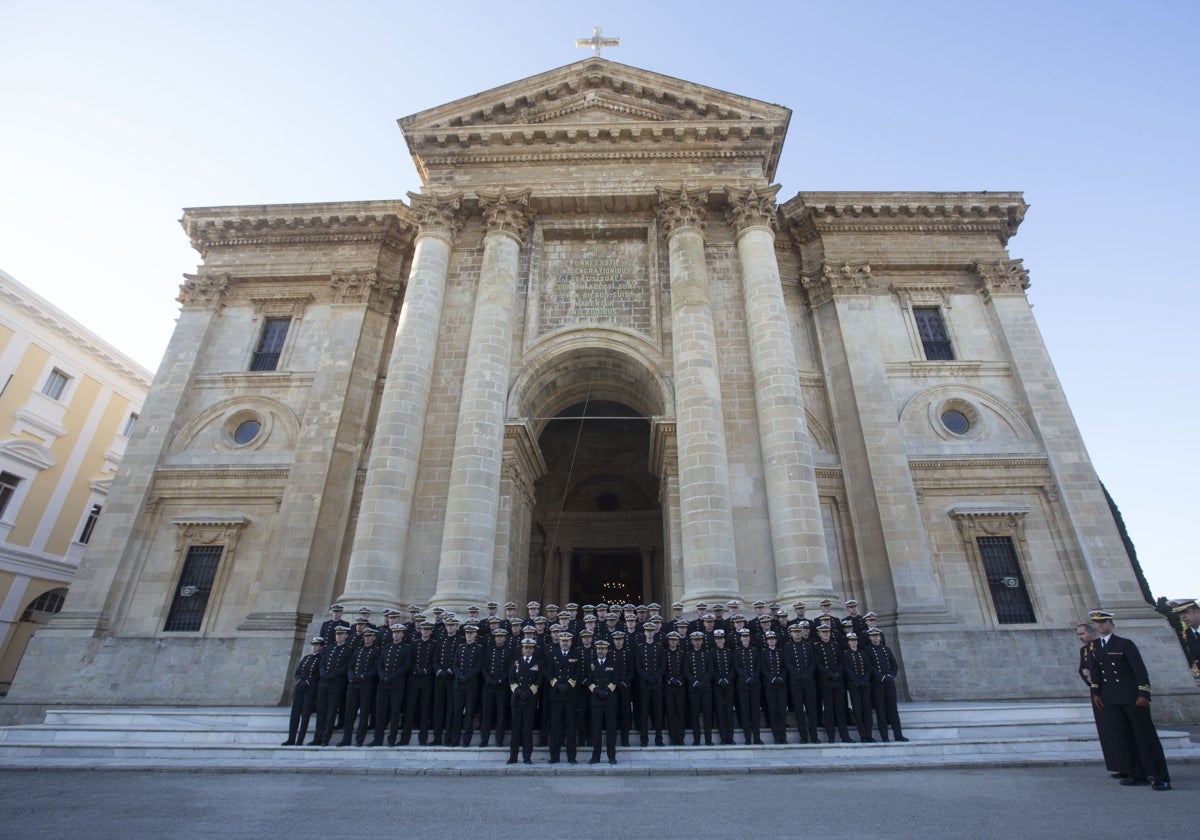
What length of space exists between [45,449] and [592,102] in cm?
2650

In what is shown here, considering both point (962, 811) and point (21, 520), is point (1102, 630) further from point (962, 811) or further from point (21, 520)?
point (21, 520)

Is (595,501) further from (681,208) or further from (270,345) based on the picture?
(270,345)

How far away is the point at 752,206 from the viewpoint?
1848cm

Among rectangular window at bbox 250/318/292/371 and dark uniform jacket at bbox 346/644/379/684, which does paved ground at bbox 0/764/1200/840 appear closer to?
dark uniform jacket at bbox 346/644/379/684

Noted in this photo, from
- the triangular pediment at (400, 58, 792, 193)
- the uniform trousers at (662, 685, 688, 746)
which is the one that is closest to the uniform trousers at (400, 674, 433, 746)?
the uniform trousers at (662, 685, 688, 746)

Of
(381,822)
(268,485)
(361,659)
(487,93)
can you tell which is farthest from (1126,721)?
(487,93)

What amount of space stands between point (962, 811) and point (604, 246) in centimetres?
1688

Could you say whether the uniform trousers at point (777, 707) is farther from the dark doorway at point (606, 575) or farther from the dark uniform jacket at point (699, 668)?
the dark doorway at point (606, 575)

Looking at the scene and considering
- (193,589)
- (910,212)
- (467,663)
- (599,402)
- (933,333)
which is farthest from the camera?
(599,402)

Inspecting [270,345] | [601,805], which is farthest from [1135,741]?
[270,345]

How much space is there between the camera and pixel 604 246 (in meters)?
19.6

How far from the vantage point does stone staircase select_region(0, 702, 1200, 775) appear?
8.30 metres

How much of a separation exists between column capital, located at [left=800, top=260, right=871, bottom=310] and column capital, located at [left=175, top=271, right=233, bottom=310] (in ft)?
66.1

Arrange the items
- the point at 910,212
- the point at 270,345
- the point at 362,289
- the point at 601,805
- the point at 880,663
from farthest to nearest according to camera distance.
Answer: the point at 910,212 < the point at 270,345 < the point at 362,289 < the point at 880,663 < the point at 601,805
